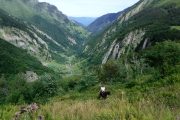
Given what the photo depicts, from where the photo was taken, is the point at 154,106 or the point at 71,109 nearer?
the point at 154,106

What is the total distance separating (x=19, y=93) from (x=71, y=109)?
417 feet

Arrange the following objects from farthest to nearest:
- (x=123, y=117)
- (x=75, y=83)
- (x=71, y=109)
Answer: (x=75, y=83) → (x=71, y=109) → (x=123, y=117)

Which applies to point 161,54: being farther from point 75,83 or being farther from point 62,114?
point 62,114

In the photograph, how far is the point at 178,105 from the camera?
10383 millimetres

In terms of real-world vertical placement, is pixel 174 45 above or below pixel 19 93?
above

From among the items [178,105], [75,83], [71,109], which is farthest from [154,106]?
[75,83]

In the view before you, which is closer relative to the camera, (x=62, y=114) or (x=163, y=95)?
(x=62, y=114)

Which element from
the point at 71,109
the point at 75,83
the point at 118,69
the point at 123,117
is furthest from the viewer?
the point at 75,83

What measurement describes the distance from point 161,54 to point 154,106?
112538mm

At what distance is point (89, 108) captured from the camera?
10.8 metres

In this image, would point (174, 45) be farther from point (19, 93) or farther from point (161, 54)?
point (19, 93)

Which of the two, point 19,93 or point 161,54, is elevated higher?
point 161,54

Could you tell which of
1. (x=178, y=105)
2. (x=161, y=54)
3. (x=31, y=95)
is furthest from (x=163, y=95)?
(x=31, y=95)

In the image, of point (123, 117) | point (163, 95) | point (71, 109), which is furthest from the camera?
point (163, 95)
